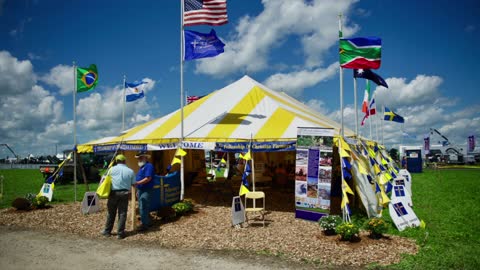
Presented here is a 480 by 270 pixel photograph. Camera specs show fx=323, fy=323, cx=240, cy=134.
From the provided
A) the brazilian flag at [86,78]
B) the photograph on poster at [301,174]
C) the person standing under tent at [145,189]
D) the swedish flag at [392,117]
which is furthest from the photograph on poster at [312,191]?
the swedish flag at [392,117]

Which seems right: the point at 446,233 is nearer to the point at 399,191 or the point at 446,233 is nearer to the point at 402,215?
the point at 402,215

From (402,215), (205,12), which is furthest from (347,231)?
(205,12)

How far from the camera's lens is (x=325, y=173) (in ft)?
26.7

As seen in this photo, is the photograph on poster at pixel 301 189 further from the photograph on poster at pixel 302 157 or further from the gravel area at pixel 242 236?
the gravel area at pixel 242 236

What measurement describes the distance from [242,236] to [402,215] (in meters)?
3.70

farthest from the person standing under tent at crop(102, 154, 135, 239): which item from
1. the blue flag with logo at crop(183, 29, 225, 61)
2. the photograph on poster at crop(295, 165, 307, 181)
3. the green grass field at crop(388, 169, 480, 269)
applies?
the green grass field at crop(388, 169, 480, 269)

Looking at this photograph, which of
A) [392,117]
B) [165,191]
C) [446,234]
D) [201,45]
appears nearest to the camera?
[446,234]

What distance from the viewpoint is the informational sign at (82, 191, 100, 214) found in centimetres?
941

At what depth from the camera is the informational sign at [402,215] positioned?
7281 mm

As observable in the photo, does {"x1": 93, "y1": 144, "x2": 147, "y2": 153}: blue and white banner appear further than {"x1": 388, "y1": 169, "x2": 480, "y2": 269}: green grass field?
Yes

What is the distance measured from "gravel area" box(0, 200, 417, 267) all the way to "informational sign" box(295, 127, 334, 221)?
0.40 m

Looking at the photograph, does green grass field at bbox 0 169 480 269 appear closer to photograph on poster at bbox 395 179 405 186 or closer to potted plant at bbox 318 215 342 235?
photograph on poster at bbox 395 179 405 186

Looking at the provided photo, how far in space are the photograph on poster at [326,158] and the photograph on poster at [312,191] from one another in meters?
A: 0.60

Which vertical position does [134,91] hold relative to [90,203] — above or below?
above
